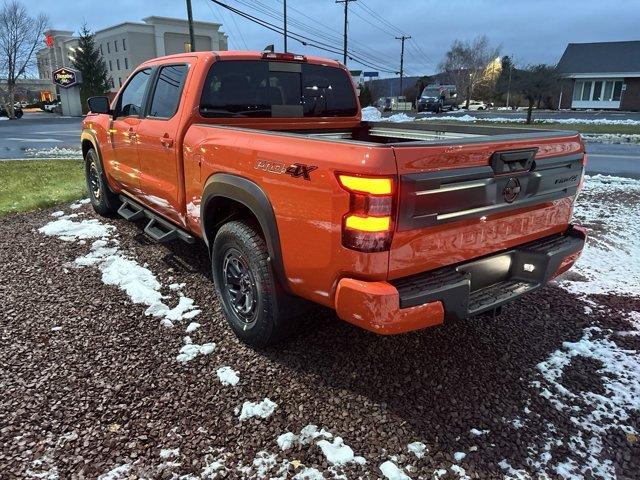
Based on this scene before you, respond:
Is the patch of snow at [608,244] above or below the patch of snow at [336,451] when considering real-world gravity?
above

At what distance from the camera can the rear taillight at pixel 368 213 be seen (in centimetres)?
229

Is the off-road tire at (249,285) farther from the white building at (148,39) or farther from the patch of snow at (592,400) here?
the white building at (148,39)

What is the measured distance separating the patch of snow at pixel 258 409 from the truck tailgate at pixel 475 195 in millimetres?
1043

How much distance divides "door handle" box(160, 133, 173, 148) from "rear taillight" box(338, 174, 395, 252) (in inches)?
82.0

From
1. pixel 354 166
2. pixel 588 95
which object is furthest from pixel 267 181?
pixel 588 95

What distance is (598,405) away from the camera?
112 inches

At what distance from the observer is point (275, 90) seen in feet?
14.3

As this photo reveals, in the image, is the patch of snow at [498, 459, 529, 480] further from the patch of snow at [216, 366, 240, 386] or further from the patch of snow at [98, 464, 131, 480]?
the patch of snow at [98, 464, 131, 480]

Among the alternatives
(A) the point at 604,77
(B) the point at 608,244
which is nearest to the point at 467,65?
(A) the point at 604,77

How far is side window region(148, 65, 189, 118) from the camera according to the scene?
4109 mm

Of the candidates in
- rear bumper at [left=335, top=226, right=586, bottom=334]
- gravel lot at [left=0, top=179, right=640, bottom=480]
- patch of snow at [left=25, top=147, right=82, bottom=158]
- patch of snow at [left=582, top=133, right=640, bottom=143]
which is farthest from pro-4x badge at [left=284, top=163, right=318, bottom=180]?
patch of snow at [left=582, top=133, right=640, bottom=143]

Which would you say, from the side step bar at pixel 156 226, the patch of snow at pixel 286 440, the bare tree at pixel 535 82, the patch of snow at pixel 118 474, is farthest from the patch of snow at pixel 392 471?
the bare tree at pixel 535 82

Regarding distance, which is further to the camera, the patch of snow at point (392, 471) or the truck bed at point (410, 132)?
the truck bed at point (410, 132)

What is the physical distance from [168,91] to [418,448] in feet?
11.4
